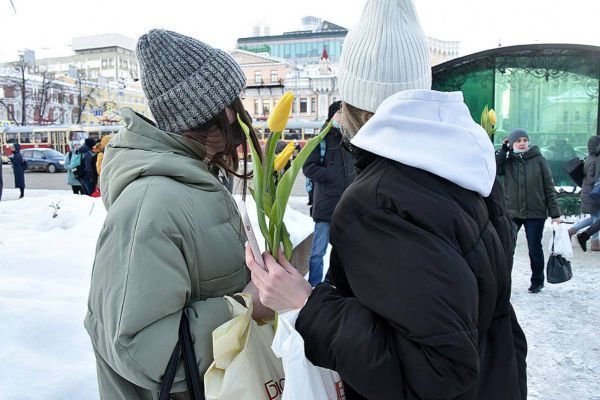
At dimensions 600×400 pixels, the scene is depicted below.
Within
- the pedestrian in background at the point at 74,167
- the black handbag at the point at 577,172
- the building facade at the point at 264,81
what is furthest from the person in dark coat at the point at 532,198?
the building facade at the point at 264,81

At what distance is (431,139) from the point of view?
1.11 meters

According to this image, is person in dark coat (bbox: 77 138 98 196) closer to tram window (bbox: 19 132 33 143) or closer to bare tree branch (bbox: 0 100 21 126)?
tram window (bbox: 19 132 33 143)

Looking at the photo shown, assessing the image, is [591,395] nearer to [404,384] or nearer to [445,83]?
[404,384]

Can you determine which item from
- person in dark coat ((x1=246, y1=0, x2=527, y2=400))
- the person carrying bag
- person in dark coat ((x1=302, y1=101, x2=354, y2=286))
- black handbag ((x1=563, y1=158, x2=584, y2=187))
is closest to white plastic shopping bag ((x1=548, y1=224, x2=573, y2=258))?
the person carrying bag

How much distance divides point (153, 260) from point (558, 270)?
5.04 m

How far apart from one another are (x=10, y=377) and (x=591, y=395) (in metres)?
3.43

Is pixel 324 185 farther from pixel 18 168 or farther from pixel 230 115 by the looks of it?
pixel 18 168

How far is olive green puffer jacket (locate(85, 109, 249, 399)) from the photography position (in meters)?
1.23

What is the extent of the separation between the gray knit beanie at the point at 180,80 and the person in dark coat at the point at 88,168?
1094 centimetres

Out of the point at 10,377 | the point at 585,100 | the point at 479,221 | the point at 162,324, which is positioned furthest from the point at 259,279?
the point at 585,100

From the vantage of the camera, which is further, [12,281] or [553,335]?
[553,335]

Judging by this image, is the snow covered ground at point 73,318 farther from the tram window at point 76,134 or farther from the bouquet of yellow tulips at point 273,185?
the tram window at point 76,134

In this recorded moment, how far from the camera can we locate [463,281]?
995mm

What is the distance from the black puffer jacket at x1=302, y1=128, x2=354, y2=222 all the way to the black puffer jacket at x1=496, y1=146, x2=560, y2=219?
193 cm
